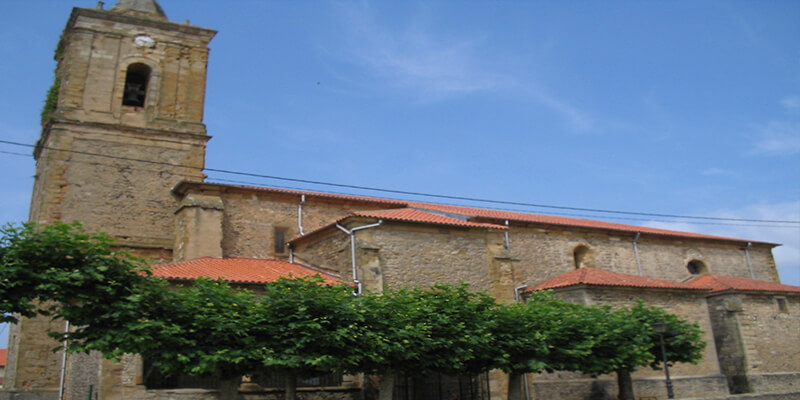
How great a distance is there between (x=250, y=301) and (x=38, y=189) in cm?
1177

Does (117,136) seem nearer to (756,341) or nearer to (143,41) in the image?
(143,41)

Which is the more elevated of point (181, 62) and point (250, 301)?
point (181, 62)

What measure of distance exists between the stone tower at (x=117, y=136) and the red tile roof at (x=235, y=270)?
3.42 m

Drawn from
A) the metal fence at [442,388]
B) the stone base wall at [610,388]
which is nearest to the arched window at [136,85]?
the metal fence at [442,388]

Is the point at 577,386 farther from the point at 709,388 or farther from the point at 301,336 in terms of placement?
the point at 301,336

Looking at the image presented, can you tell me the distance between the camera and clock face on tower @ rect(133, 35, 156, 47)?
75.2 feet

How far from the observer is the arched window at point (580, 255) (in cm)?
2480

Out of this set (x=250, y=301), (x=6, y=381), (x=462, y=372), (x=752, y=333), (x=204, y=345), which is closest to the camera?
(x=204, y=345)

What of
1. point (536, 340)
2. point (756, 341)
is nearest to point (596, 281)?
point (536, 340)

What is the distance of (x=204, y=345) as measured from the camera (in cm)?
1216

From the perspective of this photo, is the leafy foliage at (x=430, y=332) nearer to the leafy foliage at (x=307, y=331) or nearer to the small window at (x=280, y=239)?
the leafy foliage at (x=307, y=331)

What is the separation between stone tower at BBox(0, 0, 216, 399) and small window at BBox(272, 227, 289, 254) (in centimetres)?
338

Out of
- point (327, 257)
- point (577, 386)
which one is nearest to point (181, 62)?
point (327, 257)

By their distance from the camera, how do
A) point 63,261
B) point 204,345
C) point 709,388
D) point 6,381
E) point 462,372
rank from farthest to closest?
1. point 709,388
2. point 6,381
3. point 462,372
4. point 204,345
5. point 63,261
